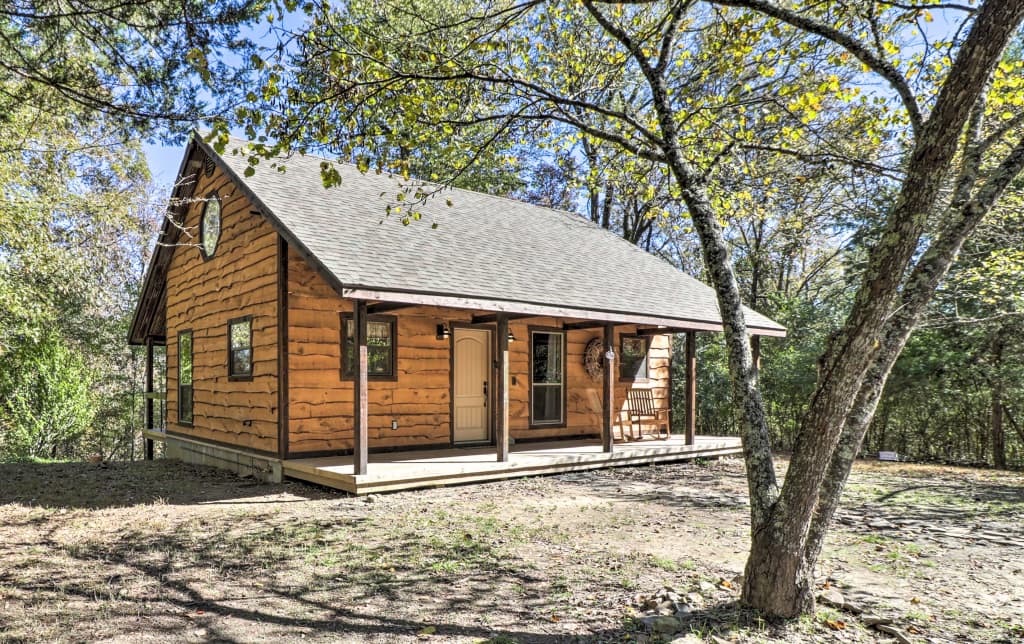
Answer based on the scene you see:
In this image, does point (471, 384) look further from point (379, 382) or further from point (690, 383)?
point (690, 383)

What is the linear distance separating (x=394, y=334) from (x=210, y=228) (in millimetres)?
4381

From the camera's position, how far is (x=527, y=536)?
576 centimetres

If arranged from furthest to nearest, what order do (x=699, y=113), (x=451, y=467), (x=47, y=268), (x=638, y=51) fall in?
1. (x=47, y=268)
2. (x=451, y=467)
3. (x=699, y=113)
4. (x=638, y=51)

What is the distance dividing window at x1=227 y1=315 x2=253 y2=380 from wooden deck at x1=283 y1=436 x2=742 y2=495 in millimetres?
2098

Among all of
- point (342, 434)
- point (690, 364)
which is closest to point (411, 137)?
point (342, 434)

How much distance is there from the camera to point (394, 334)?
9.63 m

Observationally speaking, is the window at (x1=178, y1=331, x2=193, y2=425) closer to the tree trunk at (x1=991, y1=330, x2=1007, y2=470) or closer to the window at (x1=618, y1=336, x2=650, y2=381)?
the window at (x1=618, y1=336, x2=650, y2=381)

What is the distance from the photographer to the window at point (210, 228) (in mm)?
11077

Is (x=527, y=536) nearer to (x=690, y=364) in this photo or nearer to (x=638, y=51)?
(x=638, y=51)

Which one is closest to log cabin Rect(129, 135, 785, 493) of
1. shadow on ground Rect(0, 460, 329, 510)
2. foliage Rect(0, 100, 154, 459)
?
shadow on ground Rect(0, 460, 329, 510)

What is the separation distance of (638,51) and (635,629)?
12.2ft

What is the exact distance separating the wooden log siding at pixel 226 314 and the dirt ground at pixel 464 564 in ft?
5.02

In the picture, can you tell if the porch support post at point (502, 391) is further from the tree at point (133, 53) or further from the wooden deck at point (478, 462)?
the tree at point (133, 53)

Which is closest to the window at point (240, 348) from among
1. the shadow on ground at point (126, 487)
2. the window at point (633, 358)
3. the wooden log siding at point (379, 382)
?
the wooden log siding at point (379, 382)
